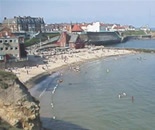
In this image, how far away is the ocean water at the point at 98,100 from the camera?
2856cm

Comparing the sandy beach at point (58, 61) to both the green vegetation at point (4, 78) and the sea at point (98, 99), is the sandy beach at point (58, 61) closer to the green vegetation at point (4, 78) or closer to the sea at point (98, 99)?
the sea at point (98, 99)

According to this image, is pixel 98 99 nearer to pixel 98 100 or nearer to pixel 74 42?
pixel 98 100

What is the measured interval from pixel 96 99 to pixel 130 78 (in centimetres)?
1635

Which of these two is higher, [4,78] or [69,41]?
[69,41]

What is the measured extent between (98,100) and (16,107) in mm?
19606

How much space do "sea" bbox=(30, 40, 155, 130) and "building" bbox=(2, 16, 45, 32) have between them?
2408 inches

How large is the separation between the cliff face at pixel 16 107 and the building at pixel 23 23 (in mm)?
97044

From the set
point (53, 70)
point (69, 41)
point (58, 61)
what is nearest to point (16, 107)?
point (53, 70)

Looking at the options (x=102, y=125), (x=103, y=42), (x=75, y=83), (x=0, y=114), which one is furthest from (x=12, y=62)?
(x=103, y=42)

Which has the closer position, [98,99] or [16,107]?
[16,107]

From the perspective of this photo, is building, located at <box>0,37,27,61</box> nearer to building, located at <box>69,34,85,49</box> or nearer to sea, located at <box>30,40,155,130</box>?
sea, located at <box>30,40,155,130</box>

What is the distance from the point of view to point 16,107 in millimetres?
18875

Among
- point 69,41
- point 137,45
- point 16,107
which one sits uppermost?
point 69,41

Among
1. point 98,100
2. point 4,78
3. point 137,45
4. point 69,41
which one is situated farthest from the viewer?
point 137,45
